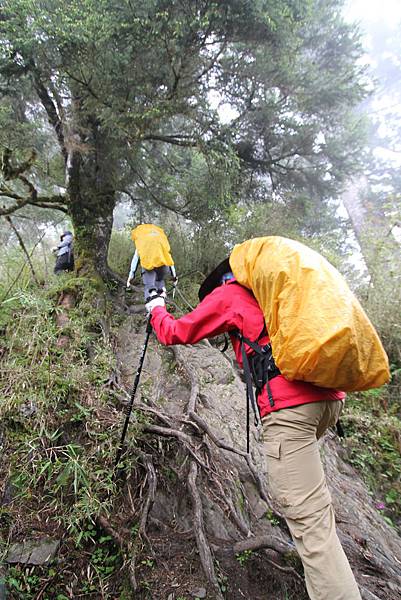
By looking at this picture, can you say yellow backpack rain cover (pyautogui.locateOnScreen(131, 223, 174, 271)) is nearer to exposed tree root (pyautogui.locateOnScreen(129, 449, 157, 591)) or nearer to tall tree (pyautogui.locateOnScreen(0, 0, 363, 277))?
exposed tree root (pyautogui.locateOnScreen(129, 449, 157, 591))

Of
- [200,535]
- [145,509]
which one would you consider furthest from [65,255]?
[200,535]

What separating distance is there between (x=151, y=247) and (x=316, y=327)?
2.02m

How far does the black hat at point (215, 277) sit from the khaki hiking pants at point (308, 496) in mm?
1077

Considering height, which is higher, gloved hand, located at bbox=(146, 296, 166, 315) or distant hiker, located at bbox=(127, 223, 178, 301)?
distant hiker, located at bbox=(127, 223, 178, 301)

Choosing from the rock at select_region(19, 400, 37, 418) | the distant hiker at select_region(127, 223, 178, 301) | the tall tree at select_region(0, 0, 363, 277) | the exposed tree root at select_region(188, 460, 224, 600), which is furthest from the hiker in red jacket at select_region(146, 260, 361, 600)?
the tall tree at select_region(0, 0, 363, 277)

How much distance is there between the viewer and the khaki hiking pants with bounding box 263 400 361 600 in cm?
176

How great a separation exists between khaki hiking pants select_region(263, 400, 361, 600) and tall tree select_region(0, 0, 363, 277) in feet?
14.8

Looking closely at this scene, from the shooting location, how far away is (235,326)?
221 centimetres

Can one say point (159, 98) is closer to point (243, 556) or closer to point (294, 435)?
point (294, 435)

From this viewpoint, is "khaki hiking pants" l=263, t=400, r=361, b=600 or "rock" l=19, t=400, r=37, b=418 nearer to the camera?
"khaki hiking pants" l=263, t=400, r=361, b=600

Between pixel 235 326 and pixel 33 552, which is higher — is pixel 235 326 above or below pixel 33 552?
above

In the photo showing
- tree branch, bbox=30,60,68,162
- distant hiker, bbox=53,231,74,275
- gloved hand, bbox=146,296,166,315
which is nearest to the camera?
gloved hand, bbox=146,296,166,315

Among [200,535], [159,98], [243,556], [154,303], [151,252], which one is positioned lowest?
[243,556]

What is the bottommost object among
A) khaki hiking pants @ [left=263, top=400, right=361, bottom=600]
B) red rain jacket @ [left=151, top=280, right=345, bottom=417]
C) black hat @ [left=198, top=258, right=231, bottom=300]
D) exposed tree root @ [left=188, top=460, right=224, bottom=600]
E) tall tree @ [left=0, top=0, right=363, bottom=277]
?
exposed tree root @ [left=188, top=460, right=224, bottom=600]
